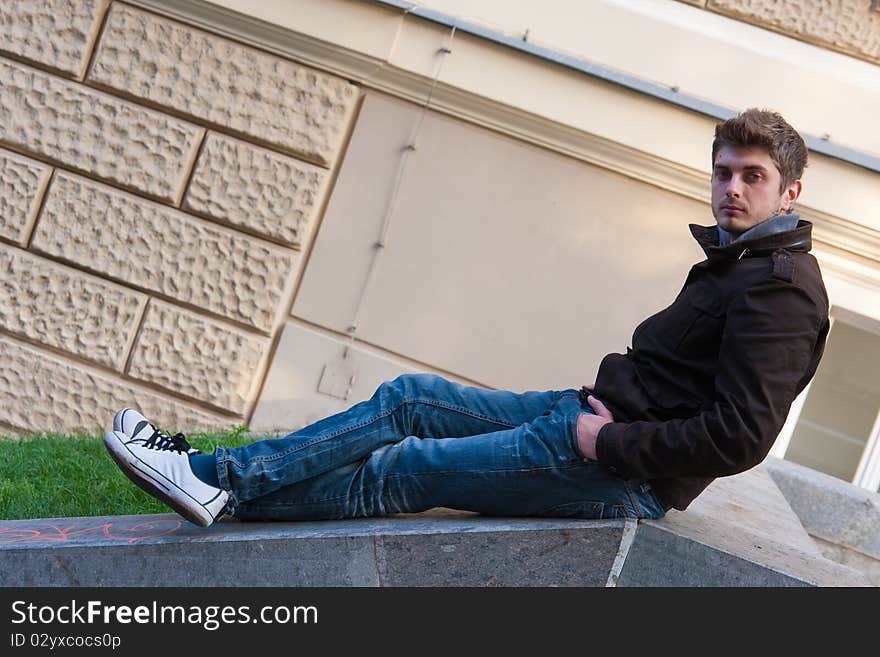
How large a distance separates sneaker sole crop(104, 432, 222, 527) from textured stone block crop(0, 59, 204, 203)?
2664 millimetres

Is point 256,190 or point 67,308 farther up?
point 256,190

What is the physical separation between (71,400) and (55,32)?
1886mm

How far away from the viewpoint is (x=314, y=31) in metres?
5.10

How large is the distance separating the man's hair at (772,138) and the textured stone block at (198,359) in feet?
9.94

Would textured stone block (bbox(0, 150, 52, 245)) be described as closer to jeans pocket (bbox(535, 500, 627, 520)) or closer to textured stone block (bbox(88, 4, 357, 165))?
textured stone block (bbox(88, 4, 357, 165))

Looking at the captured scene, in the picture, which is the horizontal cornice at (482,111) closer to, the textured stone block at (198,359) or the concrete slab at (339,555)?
the textured stone block at (198,359)

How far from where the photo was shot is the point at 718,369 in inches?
100

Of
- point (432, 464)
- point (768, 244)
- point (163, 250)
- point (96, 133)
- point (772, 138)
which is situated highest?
point (772, 138)

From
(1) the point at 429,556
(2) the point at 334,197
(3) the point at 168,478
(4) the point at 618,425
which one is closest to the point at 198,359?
(2) the point at 334,197

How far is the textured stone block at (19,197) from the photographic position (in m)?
5.22

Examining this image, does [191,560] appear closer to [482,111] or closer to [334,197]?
[334,197]

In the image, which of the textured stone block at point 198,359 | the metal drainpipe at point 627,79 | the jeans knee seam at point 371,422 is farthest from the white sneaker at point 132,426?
the metal drainpipe at point 627,79

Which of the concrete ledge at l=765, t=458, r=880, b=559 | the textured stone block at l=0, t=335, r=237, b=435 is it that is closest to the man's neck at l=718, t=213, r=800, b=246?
the concrete ledge at l=765, t=458, r=880, b=559
